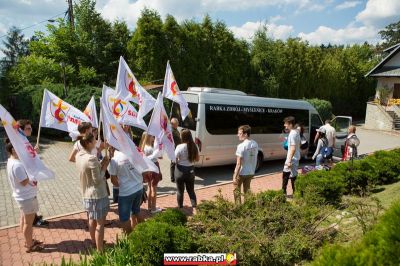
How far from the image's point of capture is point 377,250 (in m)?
2.60

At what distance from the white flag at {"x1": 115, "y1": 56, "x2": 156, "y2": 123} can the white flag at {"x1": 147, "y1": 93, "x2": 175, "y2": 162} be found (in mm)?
869

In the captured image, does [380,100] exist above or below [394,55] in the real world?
below

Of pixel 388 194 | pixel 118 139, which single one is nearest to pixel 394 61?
pixel 388 194

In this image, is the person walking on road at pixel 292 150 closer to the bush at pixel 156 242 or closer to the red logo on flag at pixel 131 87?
the red logo on flag at pixel 131 87

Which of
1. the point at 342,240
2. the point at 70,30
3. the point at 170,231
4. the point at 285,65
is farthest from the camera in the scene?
the point at 285,65

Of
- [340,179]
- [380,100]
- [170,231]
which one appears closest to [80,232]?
[170,231]

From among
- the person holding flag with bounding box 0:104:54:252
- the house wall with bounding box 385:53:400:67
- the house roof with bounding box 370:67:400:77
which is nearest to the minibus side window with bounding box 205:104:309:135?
the person holding flag with bounding box 0:104:54:252

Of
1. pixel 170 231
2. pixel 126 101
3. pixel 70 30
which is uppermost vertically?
pixel 70 30

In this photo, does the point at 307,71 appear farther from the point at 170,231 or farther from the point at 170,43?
the point at 170,231

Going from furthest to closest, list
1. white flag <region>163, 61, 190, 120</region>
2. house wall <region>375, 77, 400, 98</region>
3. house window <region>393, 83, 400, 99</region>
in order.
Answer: house window <region>393, 83, 400, 99</region>, house wall <region>375, 77, 400, 98</region>, white flag <region>163, 61, 190, 120</region>

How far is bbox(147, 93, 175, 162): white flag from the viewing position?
652 cm

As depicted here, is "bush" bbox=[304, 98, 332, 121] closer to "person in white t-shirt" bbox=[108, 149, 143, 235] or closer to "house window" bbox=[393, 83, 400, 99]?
"house window" bbox=[393, 83, 400, 99]

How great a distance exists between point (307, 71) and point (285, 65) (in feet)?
8.97

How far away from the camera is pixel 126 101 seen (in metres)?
7.40
